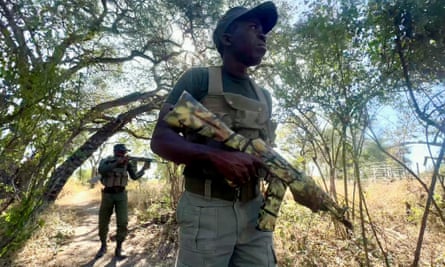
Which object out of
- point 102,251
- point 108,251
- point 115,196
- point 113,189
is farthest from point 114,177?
point 108,251

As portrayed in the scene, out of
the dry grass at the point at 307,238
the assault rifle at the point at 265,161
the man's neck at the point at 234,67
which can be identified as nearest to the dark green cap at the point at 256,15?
the man's neck at the point at 234,67

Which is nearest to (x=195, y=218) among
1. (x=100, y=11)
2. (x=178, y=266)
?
(x=178, y=266)

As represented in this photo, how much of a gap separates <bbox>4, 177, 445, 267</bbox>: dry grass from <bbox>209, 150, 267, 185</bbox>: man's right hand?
1802 millimetres

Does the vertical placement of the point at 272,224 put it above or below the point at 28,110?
below

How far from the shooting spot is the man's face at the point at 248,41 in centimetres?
136

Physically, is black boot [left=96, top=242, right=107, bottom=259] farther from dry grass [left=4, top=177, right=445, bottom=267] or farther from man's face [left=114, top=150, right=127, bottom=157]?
man's face [left=114, top=150, right=127, bottom=157]

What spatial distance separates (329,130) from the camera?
3.98 metres

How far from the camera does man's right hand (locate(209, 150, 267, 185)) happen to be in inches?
42.2

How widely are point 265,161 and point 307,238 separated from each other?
10.4 ft

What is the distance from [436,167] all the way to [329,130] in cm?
211

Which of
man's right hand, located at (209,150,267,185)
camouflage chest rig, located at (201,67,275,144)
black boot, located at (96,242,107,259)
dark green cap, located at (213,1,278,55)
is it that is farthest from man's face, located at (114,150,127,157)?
man's right hand, located at (209,150,267,185)

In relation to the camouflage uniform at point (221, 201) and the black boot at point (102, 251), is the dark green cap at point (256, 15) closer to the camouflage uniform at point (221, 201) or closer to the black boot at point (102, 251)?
the camouflage uniform at point (221, 201)

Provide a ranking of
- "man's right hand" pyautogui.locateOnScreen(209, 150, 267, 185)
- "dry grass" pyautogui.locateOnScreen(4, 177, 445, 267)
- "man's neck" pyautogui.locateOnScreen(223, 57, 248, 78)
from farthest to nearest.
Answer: "dry grass" pyautogui.locateOnScreen(4, 177, 445, 267), "man's neck" pyautogui.locateOnScreen(223, 57, 248, 78), "man's right hand" pyautogui.locateOnScreen(209, 150, 267, 185)

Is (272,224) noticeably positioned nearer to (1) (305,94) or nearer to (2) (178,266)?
(2) (178,266)
